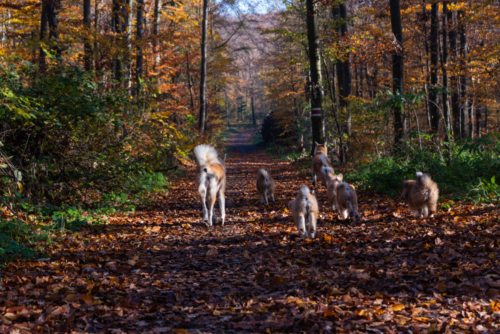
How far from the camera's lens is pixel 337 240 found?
6457mm

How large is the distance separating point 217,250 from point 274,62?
85.5 ft

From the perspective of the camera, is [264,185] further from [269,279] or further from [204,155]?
[269,279]

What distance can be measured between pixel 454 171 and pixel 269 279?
6893 mm

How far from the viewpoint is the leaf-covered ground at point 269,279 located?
11.5ft

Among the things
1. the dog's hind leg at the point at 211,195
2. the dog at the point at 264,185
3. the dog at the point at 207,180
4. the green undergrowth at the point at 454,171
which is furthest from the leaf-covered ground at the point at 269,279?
the dog at the point at 264,185

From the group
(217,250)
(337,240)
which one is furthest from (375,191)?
(217,250)

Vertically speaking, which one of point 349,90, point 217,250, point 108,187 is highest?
point 349,90

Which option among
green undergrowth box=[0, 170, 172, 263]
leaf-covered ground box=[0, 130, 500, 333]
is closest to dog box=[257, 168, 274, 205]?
leaf-covered ground box=[0, 130, 500, 333]

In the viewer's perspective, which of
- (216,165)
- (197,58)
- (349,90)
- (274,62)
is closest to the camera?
(216,165)

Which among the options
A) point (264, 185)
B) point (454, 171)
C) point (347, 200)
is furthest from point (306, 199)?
point (454, 171)

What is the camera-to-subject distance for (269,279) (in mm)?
4836

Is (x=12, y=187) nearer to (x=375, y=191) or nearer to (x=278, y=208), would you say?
(x=278, y=208)

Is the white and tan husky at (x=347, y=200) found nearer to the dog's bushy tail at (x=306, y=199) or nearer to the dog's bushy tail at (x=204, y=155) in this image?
the dog's bushy tail at (x=306, y=199)

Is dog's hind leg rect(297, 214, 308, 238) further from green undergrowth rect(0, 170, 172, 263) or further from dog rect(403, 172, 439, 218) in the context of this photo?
green undergrowth rect(0, 170, 172, 263)
